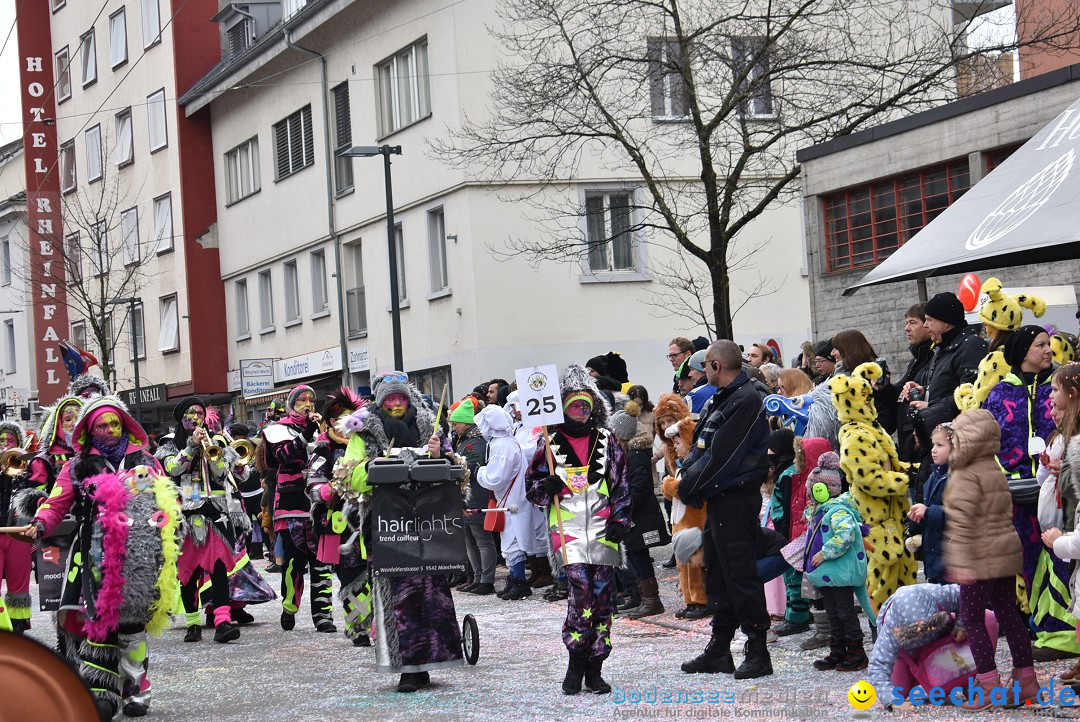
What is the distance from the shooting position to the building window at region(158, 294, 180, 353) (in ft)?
130

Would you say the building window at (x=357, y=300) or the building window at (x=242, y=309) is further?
the building window at (x=242, y=309)

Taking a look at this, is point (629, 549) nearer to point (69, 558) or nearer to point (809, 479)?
point (809, 479)

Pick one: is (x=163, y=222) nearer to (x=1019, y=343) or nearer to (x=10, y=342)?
(x=10, y=342)

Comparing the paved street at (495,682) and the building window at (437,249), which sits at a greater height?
the building window at (437,249)

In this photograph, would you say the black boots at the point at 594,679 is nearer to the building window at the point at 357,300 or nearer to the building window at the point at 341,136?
the building window at the point at 357,300

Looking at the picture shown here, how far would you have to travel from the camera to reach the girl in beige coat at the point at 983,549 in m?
7.06

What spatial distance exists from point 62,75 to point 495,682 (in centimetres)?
4156

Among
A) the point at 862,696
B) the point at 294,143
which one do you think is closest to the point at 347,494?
the point at 862,696

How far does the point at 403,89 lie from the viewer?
93.3 feet

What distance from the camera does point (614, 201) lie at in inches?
1068

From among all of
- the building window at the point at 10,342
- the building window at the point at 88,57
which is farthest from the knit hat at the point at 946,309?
the building window at the point at 10,342

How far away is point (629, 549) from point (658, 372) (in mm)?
15739

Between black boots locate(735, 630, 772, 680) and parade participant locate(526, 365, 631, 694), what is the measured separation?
2.57ft

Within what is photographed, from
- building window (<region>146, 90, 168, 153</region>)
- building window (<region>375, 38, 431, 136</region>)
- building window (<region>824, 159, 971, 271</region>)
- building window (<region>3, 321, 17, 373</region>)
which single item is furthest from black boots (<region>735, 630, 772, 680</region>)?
building window (<region>3, 321, 17, 373</region>)
